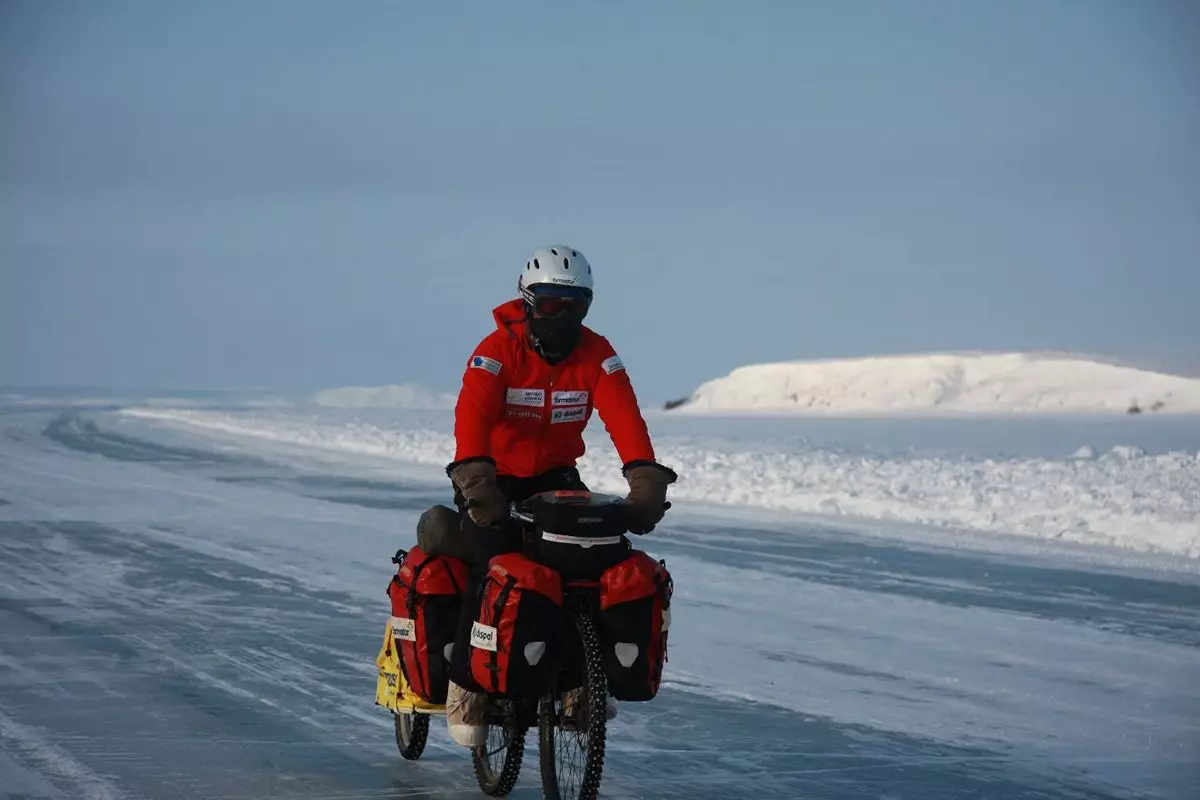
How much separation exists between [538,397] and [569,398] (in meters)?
0.13

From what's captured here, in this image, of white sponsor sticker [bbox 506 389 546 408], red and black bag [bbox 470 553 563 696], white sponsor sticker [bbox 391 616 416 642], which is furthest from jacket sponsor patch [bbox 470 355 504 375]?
white sponsor sticker [bbox 391 616 416 642]

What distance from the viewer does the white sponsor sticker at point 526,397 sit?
19.3 ft

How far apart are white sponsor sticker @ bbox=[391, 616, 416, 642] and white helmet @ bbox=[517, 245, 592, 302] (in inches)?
55.9

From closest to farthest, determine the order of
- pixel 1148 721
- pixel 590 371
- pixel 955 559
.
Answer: pixel 590 371, pixel 1148 721, pixel 955 559

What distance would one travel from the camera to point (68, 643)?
363 inches

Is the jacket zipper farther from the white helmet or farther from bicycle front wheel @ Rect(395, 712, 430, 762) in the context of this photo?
bicycle front wheel @ Rect(395, 712, 430, 762)

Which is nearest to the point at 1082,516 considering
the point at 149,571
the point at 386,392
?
the point at 149,571

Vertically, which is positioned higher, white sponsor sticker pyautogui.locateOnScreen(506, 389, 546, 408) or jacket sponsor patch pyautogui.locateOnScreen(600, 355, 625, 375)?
jacket sponsor patch pyautogui.locateOnScreen(600, 355, 625, 375)

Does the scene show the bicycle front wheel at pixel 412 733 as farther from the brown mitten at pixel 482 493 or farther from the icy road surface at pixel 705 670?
the brown mitten at pixel 482 493

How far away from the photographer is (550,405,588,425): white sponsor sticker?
5965 mm

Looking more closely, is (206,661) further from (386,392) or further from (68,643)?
(386,392)

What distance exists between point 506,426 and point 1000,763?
261 cm

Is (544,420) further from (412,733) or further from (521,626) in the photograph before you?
(412,733)

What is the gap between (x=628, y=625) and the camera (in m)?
5.42
